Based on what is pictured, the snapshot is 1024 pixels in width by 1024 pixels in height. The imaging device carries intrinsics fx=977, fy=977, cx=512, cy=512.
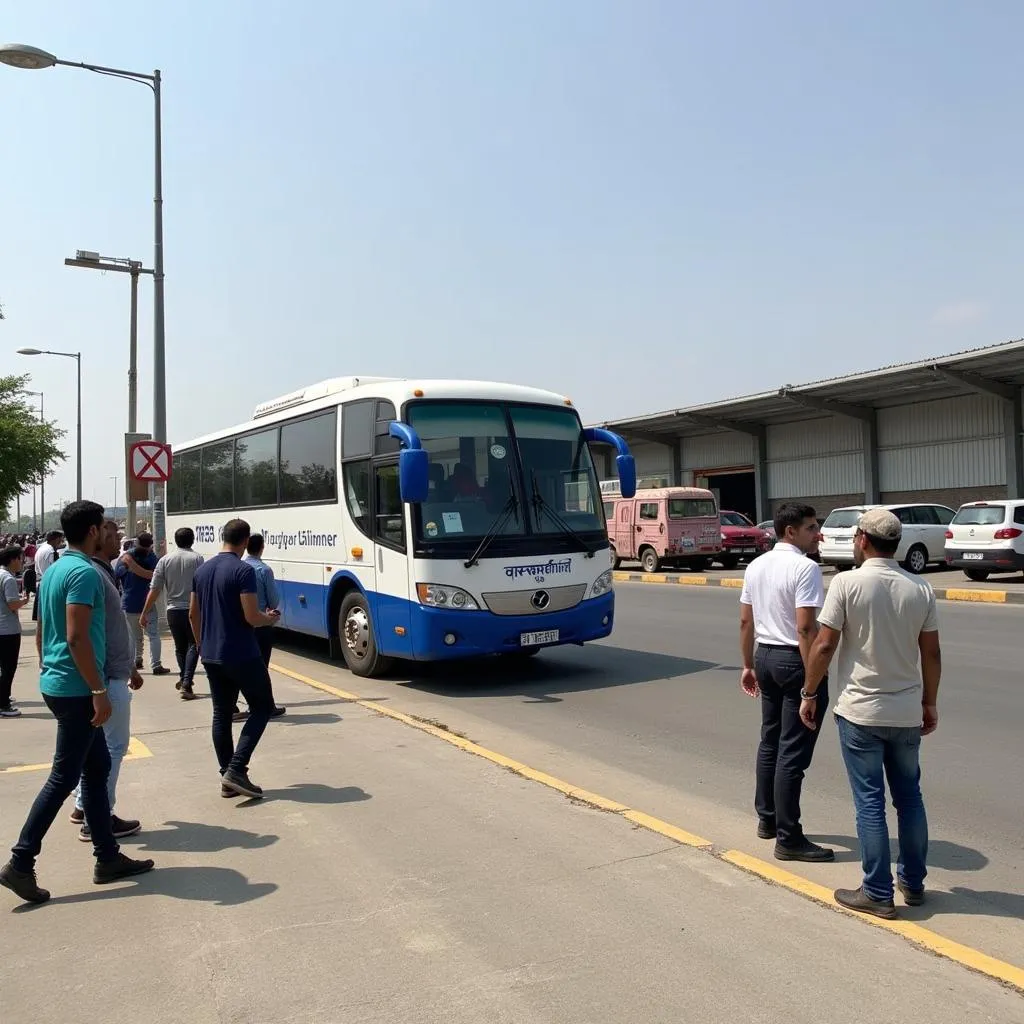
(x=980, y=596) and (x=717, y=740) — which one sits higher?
(x=980, y=596)

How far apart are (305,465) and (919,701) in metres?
9.35

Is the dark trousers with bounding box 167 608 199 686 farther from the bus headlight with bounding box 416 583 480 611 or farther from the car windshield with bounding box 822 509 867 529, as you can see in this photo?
the car windshield with bounding box 822 509 867 529

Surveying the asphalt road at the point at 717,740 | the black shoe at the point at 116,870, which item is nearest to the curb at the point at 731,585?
the asphalt road at the point at 717,740

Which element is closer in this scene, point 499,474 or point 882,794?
point 882,794

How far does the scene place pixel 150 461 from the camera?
1466 centimetres

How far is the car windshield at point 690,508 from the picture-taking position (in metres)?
28.4

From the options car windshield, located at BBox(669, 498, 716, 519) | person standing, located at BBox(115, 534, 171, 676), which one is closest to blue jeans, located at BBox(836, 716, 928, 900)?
person standing, located at BBox(115, 534, 171, 676)

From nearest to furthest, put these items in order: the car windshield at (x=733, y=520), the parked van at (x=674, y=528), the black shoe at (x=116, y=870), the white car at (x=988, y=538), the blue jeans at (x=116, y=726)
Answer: the black shoe at (x=116, y=870), the blue jeans at (x=116, y=726), the white car at (x=988, y=538), the parked van at (x=674, y=528), the car windshield at (x=733, y=520)

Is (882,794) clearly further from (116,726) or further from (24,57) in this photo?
(24,57)

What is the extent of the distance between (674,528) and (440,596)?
1936 centimetres

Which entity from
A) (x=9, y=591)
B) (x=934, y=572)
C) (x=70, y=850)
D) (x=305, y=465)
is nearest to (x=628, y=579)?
(x=934, y=572)

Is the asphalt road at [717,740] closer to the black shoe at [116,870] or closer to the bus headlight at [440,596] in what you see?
the bus headlight at [440,596]

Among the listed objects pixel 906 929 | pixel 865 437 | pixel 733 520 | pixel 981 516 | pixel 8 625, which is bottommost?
pixel 906 929

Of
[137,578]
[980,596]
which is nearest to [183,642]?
[137,578]
